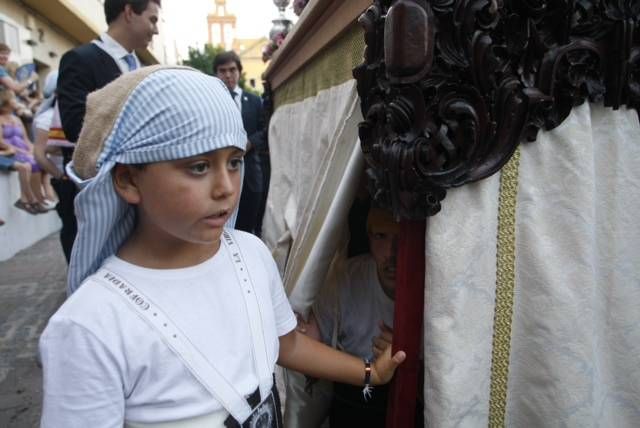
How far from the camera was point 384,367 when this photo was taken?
119cm

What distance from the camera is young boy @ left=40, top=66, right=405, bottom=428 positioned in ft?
2.77

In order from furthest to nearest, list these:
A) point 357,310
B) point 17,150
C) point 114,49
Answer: point 17,150 < point 114,49 < point 357,310

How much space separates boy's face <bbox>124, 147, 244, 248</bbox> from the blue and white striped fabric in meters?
0.02

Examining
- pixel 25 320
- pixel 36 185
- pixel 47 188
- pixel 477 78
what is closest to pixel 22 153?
pixel 36 185

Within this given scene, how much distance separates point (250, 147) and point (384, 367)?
3.15 metres

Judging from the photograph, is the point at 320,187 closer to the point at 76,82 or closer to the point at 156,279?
the point at 156,279

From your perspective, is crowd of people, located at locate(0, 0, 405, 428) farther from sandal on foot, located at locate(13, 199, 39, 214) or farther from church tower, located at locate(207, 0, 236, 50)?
church tower, located at locate(207, 0, 236, 50)

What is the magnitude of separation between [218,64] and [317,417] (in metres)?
3.81

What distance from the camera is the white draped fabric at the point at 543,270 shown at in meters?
1.00

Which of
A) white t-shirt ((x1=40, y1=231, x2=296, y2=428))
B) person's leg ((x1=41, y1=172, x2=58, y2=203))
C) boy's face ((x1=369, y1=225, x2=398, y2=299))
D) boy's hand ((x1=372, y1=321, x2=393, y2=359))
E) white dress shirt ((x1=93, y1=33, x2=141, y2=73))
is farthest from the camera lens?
person's leg ((x1=41, y1=172, x2=58, y2=203))

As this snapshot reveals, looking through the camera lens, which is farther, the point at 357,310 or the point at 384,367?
the point at 357,310

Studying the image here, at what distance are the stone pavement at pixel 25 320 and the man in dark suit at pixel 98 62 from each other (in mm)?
772

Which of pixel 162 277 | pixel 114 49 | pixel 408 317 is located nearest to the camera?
pixel 162 277

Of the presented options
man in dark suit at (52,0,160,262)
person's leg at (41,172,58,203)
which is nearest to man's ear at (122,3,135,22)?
man in dark suit at (52,0,160,262)
